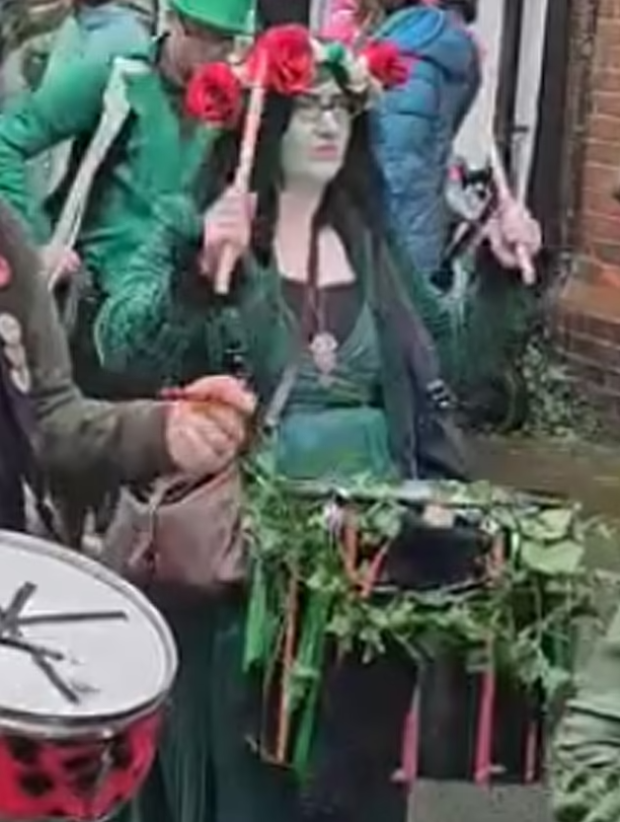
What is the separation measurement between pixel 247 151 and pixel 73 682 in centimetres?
86

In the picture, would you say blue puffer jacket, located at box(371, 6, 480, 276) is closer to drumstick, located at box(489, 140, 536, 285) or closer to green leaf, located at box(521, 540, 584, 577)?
drumstick, located at box(489, 140, 536, 285)

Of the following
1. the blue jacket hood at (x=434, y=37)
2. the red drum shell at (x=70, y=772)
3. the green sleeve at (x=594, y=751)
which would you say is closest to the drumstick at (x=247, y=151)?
the blue jacket hood at (x=434, y=37)

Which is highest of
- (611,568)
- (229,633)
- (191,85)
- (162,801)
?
(191,85)

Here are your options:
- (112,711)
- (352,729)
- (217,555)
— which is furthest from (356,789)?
(112,711)

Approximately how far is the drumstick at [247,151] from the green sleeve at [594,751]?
1.32 m

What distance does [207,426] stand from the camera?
11.9ft

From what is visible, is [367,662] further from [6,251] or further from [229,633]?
[6,251]

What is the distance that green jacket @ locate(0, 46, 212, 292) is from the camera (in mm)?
3738

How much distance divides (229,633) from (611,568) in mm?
803

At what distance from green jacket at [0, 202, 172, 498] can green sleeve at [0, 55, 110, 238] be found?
0.35 ft

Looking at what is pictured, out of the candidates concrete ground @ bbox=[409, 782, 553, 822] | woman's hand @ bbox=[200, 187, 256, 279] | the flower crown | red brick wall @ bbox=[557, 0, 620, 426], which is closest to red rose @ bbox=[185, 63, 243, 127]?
the flower crown

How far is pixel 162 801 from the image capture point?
3.86 m

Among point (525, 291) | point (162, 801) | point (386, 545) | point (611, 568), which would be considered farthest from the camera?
point (525, 291)

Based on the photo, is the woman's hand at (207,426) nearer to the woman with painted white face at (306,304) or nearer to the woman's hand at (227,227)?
the woman with painted white face at (306,304)
